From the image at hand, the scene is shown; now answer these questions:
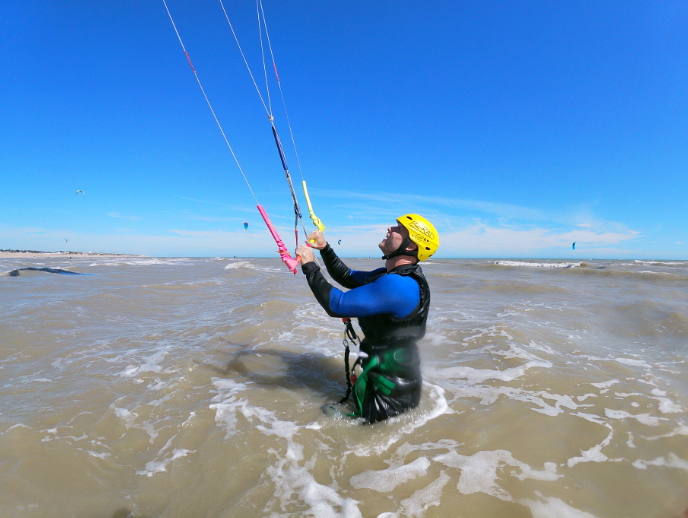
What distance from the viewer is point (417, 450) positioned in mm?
2990

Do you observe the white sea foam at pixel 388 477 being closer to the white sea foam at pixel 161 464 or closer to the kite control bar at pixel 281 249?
the white sea foam at pixel 161 464

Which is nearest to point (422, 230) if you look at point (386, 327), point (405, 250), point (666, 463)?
point (405, 250)

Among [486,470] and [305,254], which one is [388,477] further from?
[305,254]

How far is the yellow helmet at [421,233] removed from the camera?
3365 mm

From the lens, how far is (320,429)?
3383mm

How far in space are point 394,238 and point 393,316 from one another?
0.82m

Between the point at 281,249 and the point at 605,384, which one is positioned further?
the point at 605,384

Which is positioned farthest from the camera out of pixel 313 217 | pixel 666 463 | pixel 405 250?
pixel 313 217

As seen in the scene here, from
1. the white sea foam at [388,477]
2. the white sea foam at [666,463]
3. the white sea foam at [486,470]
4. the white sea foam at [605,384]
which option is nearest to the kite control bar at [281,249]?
the white sea foam at [388,477]

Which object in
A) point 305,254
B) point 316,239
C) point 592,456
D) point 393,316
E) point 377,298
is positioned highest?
point 316,239

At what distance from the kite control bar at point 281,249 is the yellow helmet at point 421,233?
47.6 inches

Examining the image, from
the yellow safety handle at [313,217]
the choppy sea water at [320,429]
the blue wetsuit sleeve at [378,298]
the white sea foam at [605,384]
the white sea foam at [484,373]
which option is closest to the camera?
the choppy sea water at [320,429]

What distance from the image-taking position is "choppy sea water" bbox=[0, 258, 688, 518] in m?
2.42

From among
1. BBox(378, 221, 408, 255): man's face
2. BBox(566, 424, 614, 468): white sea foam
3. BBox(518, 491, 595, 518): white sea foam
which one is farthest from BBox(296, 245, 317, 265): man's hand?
BBox(566, 424, 614, 468): white sea foam
